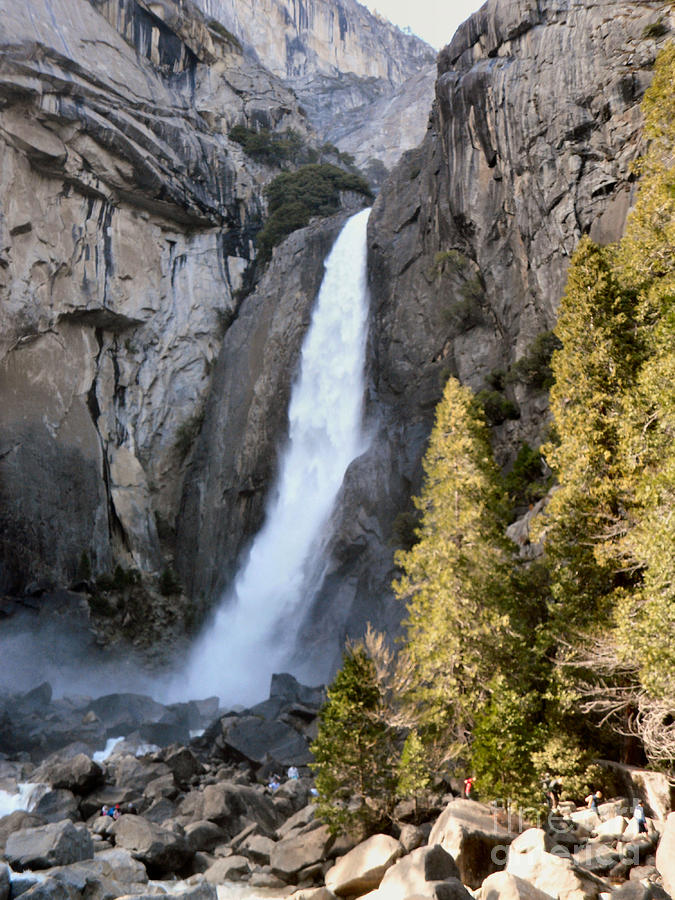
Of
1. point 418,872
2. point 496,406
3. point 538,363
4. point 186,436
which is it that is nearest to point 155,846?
point 418,872

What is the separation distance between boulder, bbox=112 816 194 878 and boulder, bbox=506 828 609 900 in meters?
7.82

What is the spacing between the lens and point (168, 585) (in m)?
44.2

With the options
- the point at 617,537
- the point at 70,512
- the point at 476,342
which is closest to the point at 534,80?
the point at 476,342

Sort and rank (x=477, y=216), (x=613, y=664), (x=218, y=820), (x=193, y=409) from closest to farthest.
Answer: (x=613, y=664) → (x=218, y=820) → (x=477, y=216) → (x=193, y=409)

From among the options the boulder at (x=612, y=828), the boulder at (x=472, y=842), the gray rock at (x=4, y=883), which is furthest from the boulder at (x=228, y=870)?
the boulder at (x=612, y=828)

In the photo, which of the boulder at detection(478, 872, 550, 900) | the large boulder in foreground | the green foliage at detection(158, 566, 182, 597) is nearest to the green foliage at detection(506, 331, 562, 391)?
the large boulder in foreground

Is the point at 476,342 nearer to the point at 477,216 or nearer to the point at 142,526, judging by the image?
the point at 477,216

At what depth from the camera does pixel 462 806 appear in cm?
1312

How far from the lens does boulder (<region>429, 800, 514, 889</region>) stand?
11242 mm

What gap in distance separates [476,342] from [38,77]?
30.6 meters

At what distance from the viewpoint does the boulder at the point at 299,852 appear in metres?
13.7

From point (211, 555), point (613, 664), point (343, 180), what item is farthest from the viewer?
point (343, 180)

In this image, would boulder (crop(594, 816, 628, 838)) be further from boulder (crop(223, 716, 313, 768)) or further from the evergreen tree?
boulder (crop(223, 716, 313, 768))

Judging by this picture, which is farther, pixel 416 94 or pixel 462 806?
pixel 416 94
